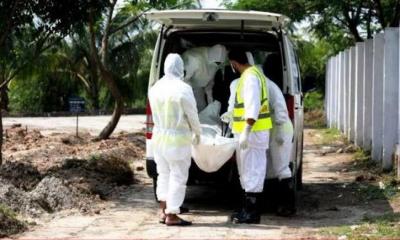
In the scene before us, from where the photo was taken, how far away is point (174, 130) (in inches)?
304

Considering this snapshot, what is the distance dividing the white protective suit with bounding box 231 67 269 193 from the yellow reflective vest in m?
0.05

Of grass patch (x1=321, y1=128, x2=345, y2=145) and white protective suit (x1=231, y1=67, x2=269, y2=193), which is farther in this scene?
grass patch (x1=321, y1=128, x2=345, y2=145)

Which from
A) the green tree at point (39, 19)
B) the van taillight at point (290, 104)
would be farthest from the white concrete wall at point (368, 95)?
the van taillight at point (290, 104)

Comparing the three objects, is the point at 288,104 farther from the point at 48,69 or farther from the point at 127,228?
the point at 48,69

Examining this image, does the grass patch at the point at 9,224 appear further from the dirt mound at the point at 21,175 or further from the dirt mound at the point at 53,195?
the dirt mound at the point at 21,175

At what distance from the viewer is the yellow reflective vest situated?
796cm

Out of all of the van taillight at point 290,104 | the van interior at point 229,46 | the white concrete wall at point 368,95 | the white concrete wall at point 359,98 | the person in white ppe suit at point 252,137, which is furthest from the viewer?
the white concrete wall at point 359,98

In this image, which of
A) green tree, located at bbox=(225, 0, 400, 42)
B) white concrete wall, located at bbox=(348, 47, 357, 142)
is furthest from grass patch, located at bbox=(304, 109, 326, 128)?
Answer: white concrete wall, located at bbox=(348, 47, 357, 142)

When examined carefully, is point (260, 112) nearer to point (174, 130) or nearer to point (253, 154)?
point (253, 154)

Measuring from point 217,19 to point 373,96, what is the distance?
18.0ft

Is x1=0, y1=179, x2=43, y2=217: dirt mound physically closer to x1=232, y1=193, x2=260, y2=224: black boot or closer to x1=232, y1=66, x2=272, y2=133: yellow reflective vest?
x1=232, y1=193, x2=260, y2=224: black boot

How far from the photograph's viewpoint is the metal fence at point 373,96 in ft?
39.2

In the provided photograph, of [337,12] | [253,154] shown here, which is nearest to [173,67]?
[253,154]

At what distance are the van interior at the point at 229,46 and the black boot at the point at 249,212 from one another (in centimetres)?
150
